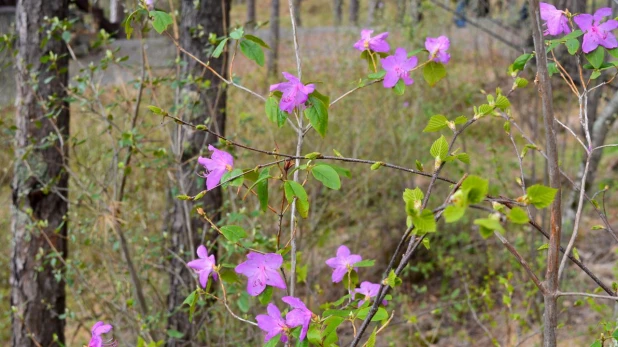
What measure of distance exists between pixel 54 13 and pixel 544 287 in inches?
112

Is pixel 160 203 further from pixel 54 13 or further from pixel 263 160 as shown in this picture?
pixel 54 13

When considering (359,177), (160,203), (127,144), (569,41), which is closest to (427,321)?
(359,177)

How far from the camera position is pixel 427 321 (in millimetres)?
4969

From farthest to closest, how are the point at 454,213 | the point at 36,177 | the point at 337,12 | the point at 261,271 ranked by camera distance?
the point at 337,12
the point at 36,177
the point at 261,271
the point at 454,213

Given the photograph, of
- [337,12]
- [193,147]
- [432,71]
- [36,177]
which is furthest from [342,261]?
[337,12]

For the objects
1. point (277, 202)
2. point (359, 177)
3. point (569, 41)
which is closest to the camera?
point (569, 41)

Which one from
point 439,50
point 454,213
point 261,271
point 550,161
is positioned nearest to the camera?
point 454,213

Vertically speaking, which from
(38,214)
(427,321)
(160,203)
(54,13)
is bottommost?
(427,321)

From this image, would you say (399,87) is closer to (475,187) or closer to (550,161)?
(550,161)

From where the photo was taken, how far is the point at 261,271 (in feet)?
3.89

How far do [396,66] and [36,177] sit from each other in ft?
7.32

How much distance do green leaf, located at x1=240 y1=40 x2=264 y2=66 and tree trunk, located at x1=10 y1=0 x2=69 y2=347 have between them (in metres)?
1.89

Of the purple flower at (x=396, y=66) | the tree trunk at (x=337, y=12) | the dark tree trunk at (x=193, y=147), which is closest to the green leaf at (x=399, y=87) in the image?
the purple flower at (x=396, y=66)

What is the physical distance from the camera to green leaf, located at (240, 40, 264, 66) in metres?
1.34
